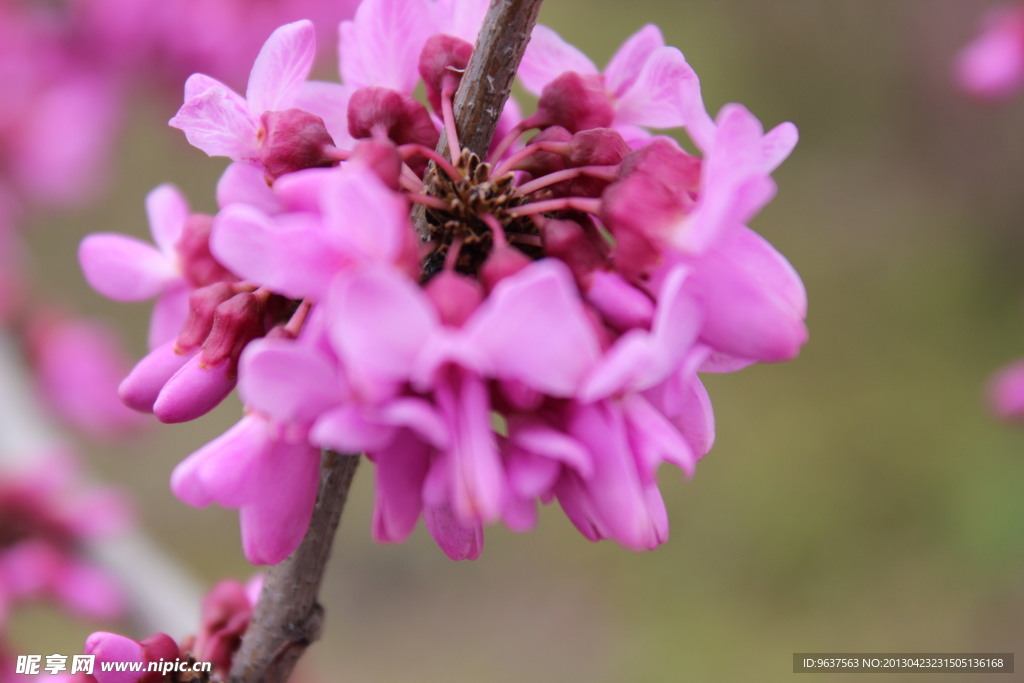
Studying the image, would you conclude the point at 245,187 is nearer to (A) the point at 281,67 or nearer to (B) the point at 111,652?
(A) the point at 281,67

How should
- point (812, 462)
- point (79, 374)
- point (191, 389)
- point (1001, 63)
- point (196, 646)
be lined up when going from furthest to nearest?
point (812, 462) → point (79, 374) → point (1001, 63) → point (196, 646) → point (191, 389)

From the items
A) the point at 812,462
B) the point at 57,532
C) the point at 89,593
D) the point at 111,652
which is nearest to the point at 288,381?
the point at 111,652

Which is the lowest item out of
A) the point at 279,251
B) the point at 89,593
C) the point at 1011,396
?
the point at 89,593

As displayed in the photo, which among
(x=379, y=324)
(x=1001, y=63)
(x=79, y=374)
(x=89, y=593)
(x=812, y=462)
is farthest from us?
(x=812, y=462)

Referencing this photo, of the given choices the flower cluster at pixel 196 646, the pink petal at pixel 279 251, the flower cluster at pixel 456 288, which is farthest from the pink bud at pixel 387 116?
the flower cluster at pixel 196 646

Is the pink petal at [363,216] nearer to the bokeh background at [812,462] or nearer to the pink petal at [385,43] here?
the pink petal at [385,43]

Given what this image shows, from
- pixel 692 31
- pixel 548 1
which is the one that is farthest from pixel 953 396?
pixel 548 1

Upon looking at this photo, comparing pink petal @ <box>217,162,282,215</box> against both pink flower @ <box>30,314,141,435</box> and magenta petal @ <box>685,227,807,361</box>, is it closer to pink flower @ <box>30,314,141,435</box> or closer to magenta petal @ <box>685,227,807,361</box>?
magenta petal @ <box>685,227,807,361</box>

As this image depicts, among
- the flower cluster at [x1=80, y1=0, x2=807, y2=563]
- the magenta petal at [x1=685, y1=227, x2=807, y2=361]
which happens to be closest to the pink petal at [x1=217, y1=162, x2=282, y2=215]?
the flower cluster at [x1=80, y1=0, x2=807, y2=563]
